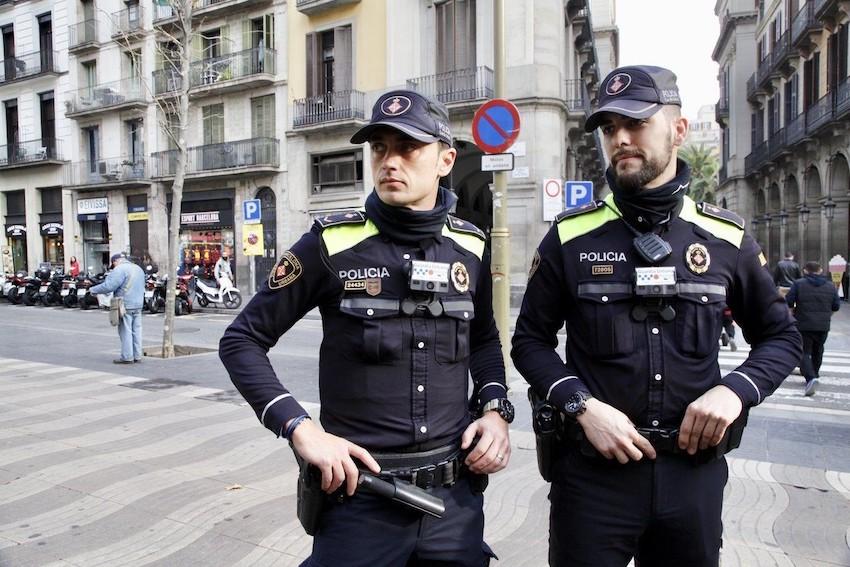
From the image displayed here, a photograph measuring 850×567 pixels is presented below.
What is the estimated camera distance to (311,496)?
75.8 inches

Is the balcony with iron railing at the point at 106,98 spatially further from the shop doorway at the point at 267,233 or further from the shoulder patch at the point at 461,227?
the shoulder patch at the point at 461,227

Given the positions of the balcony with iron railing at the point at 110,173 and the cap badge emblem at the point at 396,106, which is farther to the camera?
the balcony with iron railing at the point at 110,173

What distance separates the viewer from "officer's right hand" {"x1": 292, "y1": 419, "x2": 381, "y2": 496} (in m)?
1.83

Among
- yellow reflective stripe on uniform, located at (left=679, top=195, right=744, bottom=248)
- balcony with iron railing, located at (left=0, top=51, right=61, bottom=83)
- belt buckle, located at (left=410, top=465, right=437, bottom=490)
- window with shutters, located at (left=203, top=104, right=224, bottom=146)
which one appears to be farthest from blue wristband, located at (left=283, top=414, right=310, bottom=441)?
balcony with iron railing, located at (left=0, top=51, right=61, bottom=83)

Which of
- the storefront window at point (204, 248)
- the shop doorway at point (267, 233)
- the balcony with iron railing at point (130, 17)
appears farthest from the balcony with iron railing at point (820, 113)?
the balcony with iron railing at point (130, 17)

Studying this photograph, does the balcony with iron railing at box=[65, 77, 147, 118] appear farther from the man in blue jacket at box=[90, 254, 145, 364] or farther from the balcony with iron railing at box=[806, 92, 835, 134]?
the balcony with iron railing at box=[806, 92, 835, 134]

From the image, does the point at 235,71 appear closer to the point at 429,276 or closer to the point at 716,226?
the point at 429,276

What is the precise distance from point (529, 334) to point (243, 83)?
79.0 ft

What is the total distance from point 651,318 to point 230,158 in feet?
81.3

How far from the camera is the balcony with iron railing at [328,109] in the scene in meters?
22.1

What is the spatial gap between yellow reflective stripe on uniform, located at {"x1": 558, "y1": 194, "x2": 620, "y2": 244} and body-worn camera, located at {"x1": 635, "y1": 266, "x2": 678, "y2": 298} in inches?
9.0

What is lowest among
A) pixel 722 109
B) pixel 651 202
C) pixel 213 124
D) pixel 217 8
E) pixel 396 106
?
pixel 651 202

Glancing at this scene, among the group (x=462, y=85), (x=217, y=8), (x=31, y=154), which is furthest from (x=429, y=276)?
(x=31, y=154)

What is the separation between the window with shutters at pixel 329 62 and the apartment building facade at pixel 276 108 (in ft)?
0.18
